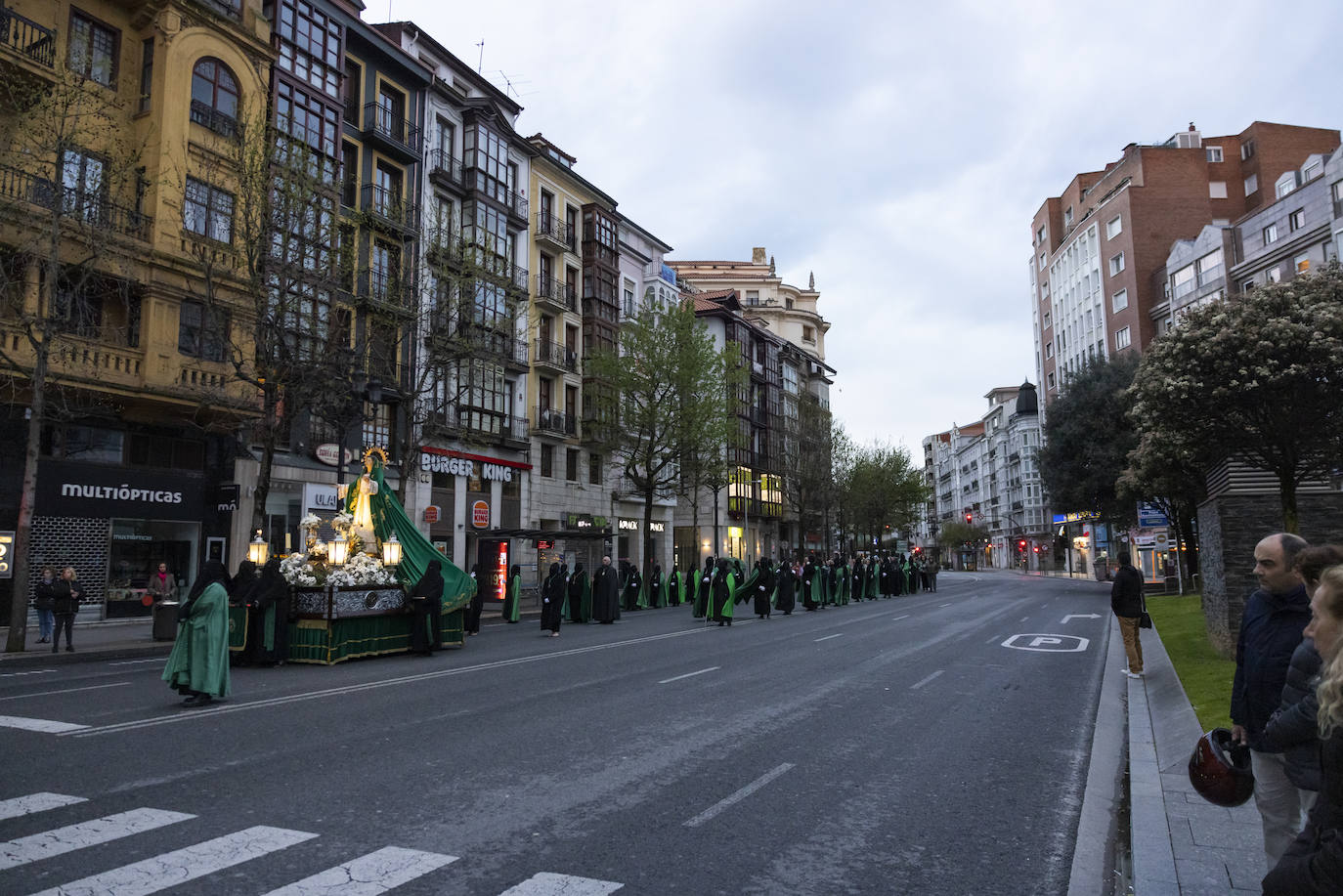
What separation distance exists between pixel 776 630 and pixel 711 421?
1972cm

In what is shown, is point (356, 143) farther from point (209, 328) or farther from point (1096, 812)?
point (1096, 812)

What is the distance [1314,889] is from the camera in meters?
2.40

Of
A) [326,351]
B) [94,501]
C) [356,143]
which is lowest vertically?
[94,501]

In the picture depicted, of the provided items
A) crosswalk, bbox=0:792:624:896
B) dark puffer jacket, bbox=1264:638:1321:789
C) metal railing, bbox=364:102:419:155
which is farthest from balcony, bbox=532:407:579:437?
Answer: dark puffer jacket, bbox=1264:638:1321:789

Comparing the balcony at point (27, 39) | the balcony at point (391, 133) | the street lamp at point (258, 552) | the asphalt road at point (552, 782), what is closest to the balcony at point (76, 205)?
the balcony at point (27, 39)

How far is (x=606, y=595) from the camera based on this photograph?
25.4 metres

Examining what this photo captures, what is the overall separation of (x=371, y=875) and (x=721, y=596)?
19.4 metres

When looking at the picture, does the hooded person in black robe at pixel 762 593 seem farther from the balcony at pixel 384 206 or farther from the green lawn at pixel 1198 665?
the balcony at pixel 384 206

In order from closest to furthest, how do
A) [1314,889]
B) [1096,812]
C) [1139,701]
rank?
1. [1314,889]
2. [1096,812]
3. [1139,701]

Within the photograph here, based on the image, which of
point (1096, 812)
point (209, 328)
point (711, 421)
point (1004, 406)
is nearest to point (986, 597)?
point (711, 421)

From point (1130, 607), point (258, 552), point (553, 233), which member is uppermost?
point (553, 233)

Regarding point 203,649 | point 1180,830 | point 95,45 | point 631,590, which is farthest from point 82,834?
point 631,590

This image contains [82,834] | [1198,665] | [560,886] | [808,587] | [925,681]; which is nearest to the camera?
[560,886]

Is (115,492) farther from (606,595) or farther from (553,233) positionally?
(553,233)
